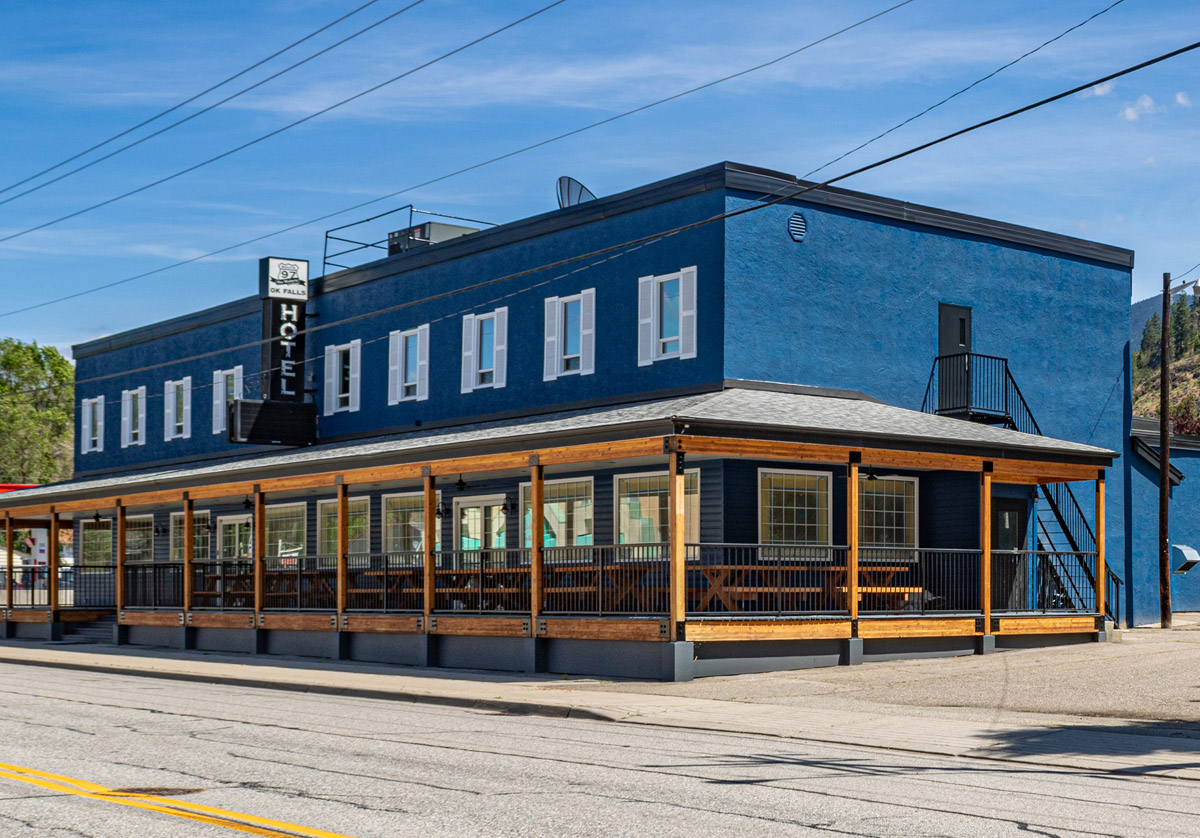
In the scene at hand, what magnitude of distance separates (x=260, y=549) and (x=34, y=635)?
12.6 metres

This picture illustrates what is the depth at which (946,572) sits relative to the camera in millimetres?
25016

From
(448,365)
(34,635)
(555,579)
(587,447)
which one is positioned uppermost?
(448,365)

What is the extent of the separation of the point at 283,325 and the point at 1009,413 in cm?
1762

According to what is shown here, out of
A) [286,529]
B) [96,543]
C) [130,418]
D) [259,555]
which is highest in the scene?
[130,418]

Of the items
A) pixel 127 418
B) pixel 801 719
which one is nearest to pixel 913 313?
pixel 801 719

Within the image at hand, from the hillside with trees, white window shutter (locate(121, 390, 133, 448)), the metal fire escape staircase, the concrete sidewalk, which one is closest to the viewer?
the concrete sidewalk

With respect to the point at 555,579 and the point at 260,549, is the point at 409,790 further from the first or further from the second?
the point at 260,549

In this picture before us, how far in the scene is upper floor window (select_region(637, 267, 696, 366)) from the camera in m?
24.9

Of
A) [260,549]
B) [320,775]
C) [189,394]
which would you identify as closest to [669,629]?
[320,775]

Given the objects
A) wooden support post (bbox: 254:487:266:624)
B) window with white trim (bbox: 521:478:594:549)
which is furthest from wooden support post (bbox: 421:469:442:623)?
wooden support post (bbox: 254:487:266:624)

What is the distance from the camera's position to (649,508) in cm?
2495

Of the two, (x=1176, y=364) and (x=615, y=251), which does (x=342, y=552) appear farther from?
(x=1176, y=364)

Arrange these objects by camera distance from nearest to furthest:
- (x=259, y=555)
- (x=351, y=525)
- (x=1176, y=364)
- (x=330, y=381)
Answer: (x=259, y=555) < (x=351, y=525) < (x=330, y=381) < (x=1176, y=364)

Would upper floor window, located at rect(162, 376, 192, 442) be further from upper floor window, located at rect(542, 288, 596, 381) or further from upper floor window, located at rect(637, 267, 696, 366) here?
upper floor window, located at rect(637, 267, 696, 366)
